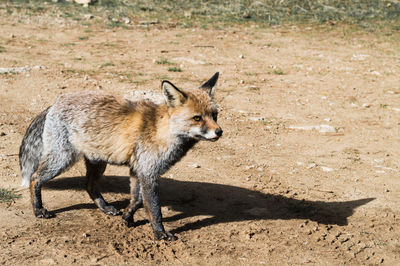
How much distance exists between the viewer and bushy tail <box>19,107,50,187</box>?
6.09 metres

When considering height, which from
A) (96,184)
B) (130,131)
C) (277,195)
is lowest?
(277,195)

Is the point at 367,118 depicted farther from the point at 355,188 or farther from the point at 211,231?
the point at 211,231

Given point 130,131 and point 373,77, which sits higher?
point 130,131

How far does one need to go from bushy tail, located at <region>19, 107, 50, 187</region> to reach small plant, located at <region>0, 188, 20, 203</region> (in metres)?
0.19

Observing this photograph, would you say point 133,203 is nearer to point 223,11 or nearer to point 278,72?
point 278,72

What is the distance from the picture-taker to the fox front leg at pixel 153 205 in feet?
18.7

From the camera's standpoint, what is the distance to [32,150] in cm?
620

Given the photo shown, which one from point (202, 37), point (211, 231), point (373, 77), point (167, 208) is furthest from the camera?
point (202, 37)

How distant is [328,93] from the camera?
11.5m

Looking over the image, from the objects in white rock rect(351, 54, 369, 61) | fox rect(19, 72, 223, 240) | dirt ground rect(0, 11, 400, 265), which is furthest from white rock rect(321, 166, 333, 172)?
white rock rect(351, 54, 369, 61)

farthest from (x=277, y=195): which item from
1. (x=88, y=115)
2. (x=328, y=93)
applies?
(x=328, y=93)

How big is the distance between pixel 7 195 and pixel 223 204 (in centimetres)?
296

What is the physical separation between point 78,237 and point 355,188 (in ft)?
14.0

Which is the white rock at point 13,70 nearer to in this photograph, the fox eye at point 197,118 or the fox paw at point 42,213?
the fox paw at point 42,213
